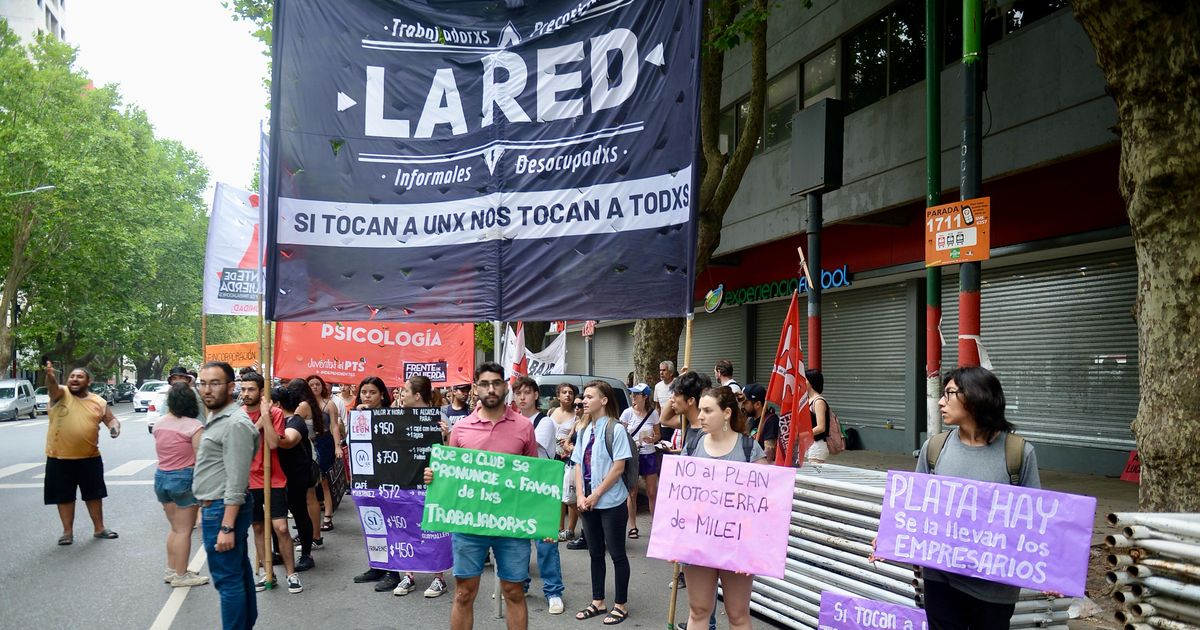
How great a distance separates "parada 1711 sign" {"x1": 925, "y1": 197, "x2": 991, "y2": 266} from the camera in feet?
23.8

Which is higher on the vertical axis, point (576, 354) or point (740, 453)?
point (576, 354)

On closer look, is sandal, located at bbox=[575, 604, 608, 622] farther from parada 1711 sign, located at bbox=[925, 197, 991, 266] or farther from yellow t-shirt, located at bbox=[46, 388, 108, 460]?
yellow t-shirt, located at bbox=[46, 388, 108, 460]

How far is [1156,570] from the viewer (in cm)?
430

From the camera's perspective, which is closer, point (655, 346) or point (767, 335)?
point (655, 346)

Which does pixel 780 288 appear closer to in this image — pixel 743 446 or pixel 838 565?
pixel 838 565

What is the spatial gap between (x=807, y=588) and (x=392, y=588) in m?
3.51

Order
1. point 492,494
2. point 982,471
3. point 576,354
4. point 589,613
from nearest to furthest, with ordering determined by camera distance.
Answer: point 982,471, point 492,494, point 589,613, point 576,354

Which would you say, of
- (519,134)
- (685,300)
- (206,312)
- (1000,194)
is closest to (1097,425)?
(1000,194)

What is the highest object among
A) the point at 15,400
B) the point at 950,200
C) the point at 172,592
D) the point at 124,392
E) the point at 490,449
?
the point at 950,200

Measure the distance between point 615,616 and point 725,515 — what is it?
82.1 inches

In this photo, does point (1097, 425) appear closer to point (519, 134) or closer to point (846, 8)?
point (846, 8)

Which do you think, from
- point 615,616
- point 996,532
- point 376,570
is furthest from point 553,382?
point 996,532

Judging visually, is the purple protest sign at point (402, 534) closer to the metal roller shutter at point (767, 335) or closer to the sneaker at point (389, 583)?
the sneaker at point (389, 583)

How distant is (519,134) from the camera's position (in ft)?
20.9
